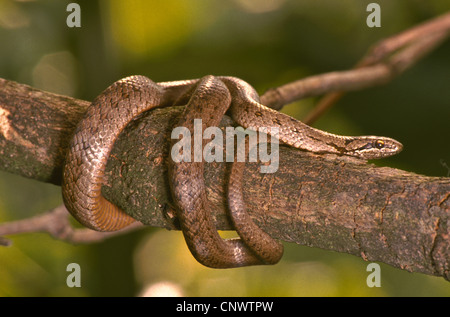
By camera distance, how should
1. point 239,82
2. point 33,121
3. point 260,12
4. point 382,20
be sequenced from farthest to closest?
point 260,12 < point 382,20 < point 239,82 < point 33,121

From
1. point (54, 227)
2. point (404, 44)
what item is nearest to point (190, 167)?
point (54, 227)

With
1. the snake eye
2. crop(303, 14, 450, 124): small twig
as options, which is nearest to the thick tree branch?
the snake eye

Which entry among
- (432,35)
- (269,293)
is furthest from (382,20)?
(269,293)

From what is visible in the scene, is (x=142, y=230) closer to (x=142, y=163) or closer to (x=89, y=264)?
(x=89, y=264)

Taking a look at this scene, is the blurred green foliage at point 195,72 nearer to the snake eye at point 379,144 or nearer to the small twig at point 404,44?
the small twig at point 404,44

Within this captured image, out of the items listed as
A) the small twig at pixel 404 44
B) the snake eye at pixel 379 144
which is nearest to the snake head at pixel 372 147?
the snake eye at pixel 379 144

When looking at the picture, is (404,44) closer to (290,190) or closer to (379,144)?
(379,144)

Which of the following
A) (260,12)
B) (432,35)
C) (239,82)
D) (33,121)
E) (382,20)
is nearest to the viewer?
(33,121)

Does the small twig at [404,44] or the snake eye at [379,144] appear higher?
the small twig at [404,44]
